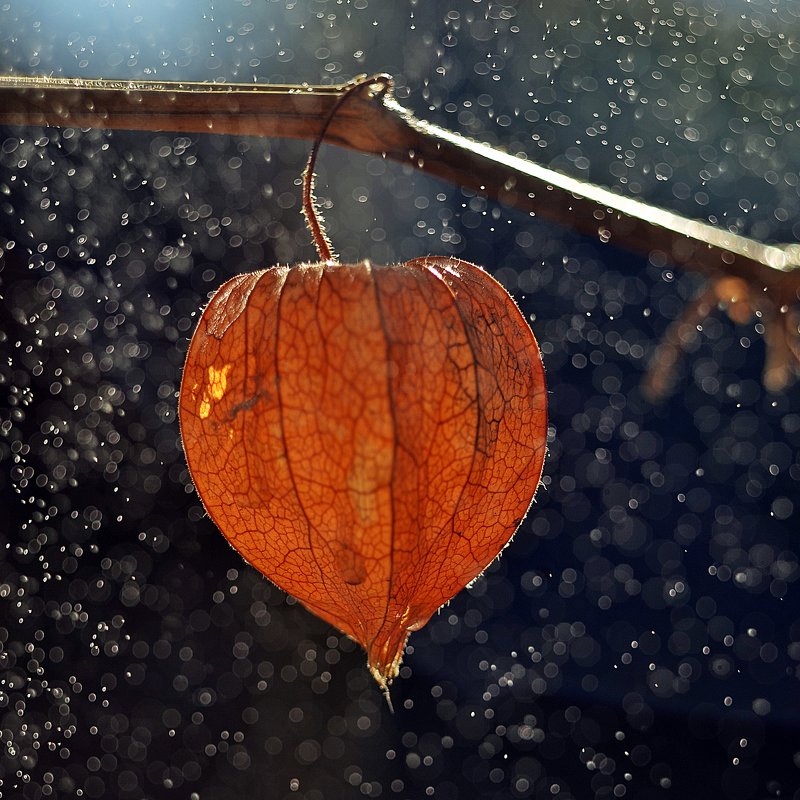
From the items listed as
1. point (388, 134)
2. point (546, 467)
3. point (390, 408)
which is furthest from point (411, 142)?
point (546, 467)

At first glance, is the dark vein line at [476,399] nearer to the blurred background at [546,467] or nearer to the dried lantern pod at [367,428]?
the dried lantern pod at [367,428]

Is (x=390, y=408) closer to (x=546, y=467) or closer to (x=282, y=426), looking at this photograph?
(x=282, y=426)

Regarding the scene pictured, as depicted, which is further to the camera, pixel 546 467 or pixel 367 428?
pixel 546 467

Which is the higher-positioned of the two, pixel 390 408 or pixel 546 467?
pixel 390 408

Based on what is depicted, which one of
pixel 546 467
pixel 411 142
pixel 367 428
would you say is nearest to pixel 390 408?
pixel 367 428

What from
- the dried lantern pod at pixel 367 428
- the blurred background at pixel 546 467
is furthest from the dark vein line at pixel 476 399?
the blurred background at pixel 546 467

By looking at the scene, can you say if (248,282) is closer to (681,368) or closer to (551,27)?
(551,27)

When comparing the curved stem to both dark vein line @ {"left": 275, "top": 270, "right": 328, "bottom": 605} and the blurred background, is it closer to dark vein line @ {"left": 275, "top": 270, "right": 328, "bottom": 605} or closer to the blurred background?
dark vein line @ {"left": 275, "top": 270, "right": 328, "bottom": 605}
